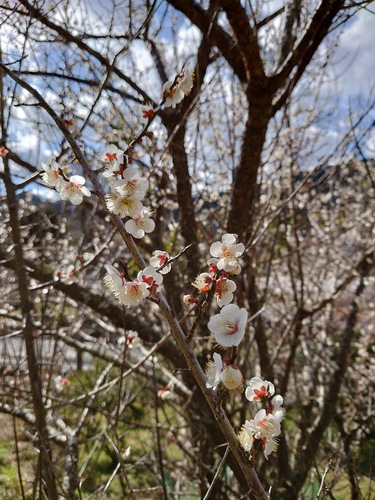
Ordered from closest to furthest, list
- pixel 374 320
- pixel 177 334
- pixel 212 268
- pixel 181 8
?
pixel 177 334 → pixel 212 268 → pixel 181 8 → pixel 374 320

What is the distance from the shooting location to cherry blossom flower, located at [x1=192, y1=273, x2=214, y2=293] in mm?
1054

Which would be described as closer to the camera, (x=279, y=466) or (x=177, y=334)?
(x=177, y=334)

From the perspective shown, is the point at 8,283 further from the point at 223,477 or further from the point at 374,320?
the point at 374,320

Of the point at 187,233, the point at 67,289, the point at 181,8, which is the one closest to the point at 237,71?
the point at 181,8

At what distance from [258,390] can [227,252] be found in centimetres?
34

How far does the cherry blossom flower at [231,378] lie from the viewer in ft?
2.88

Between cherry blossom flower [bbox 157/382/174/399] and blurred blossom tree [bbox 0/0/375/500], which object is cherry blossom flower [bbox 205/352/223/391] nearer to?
blurred blossom tree [bbox 0/0/375/500]

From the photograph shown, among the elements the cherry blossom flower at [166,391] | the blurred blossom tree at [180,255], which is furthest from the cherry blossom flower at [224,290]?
the cherry blossom flower at [166,391]

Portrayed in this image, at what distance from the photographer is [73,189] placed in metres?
1.27

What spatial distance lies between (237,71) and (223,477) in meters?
2.43

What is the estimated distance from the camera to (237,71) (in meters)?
2.42

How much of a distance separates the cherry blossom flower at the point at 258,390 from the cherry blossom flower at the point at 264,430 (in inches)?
1.4

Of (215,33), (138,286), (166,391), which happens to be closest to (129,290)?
(138,286)

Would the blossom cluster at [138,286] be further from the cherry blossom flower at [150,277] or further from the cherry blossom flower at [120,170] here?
the cherry blossom flower at [120,170]
